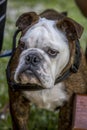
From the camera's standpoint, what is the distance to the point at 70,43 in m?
3.28

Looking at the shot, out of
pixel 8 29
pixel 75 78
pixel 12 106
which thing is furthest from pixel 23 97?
pixel 8 29

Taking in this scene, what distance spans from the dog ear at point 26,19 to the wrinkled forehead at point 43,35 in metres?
0.06

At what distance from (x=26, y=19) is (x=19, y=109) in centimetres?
56

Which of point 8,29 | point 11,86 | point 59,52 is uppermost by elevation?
point 59,52

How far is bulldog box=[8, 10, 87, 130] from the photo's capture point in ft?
10.3

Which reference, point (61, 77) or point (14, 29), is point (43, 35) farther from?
point (14, 29)

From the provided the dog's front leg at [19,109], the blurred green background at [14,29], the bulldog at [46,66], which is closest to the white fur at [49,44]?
the bulldog at [46,66]

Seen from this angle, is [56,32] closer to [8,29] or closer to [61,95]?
[61,95]

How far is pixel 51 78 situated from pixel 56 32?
26 cm

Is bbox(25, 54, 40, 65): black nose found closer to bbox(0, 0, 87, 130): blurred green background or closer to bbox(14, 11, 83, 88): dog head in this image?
bbox(14, 11, 83, 88): dog head

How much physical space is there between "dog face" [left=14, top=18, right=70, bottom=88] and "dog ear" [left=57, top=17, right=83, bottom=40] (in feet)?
0.10

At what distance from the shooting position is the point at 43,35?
3166mm

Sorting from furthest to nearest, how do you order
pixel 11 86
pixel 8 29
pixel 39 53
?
pixel 8 29
pixel 11 86
pixel 39 53

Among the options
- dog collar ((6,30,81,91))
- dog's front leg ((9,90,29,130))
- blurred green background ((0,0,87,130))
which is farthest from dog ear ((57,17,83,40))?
blurred green background ((0,0,87,130))
